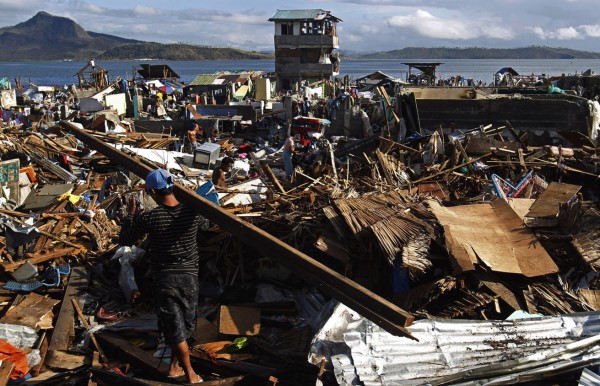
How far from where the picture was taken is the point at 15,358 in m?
4.96

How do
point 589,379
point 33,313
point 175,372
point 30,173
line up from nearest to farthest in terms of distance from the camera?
point 589,379 → point 175,372 → point 33,313 → point 30,173

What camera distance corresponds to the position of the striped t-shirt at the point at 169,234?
13.6 feet

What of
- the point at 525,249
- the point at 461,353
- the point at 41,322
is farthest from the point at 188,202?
the point at 525,249

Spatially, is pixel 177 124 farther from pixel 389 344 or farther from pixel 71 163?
pixel 389 344

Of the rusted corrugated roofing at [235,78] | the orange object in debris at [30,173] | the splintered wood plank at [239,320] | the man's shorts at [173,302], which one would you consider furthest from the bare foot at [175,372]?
the rusted corrugated roofing at [235,78]

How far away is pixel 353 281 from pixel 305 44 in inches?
1832

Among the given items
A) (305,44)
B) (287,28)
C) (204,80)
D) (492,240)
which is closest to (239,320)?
(492,240)

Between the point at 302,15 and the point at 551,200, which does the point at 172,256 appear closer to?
the point at 551,200

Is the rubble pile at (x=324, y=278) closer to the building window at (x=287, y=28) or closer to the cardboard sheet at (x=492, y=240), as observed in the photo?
the cardboard sheet at (x=492, y=240)

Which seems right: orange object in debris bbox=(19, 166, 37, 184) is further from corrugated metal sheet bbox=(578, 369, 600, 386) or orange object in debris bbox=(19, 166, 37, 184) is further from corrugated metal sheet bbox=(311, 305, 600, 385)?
corrugated metal sheet bbox=(578, 369, 600, 386)

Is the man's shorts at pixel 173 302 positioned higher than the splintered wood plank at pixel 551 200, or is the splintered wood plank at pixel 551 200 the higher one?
Result: the splintered wood plank at pixel 551 200

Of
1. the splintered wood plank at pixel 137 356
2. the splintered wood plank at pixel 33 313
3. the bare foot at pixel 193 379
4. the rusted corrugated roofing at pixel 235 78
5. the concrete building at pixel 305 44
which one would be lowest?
the splintered wood plank at pixel 33 313

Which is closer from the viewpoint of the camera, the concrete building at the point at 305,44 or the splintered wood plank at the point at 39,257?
the splintered wood plank at the point at 39,257

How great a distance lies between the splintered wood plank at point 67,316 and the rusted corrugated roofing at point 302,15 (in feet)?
Answer: 146
